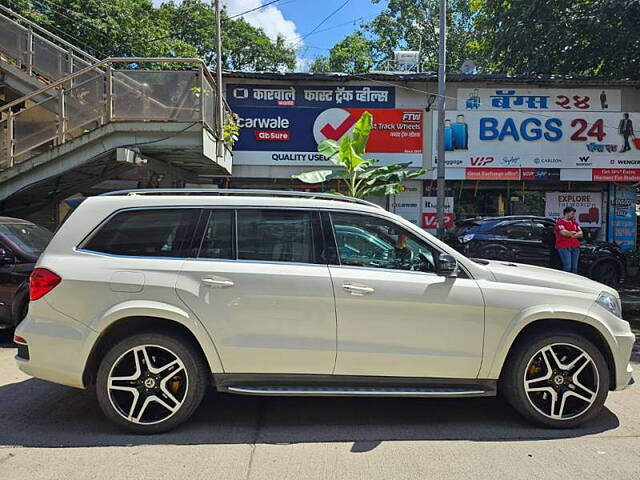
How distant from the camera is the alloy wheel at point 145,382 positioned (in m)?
3.97

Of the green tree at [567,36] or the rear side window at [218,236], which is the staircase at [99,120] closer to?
the rear side window at [218,236]

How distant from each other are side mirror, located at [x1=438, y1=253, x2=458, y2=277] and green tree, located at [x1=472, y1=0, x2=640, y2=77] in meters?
13.8

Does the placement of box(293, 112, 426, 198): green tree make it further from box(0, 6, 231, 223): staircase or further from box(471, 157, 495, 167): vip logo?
box(0, 6, 231, 223): staircase

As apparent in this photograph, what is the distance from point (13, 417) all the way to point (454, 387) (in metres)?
3.61

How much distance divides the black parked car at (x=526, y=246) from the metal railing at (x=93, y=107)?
6082mm

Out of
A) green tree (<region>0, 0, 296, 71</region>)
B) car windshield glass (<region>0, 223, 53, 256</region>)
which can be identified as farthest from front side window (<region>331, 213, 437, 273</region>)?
green tree (<region>0, 0, 296, 71</region>)

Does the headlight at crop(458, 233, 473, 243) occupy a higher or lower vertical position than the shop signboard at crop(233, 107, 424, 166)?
lower

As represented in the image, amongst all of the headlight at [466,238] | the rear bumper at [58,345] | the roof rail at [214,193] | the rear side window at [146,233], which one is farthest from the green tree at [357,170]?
the rear bumper at [58,345]

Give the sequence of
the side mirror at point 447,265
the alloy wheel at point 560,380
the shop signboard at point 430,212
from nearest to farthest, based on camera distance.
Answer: the side mirror at point 447,265 → the alloy wheel at point 560,380 → the shop signboard at point 430,212

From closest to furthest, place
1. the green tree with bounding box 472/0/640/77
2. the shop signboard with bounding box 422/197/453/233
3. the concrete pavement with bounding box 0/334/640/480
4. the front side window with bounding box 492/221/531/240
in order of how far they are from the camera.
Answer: the concrete pavement with bounding box 0/334/640/480 → the front side window with bounding box 492/221/531/240 → the green tree with bounding box 472/0/640/77 → the shop signboard with bounding box 422/197/453/233

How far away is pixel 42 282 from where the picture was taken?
395cm

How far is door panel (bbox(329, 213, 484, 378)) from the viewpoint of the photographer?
3.99 m

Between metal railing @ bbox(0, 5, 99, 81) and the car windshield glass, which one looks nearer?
the car windshield glass

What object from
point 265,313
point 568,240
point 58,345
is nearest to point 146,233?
point 58,345
